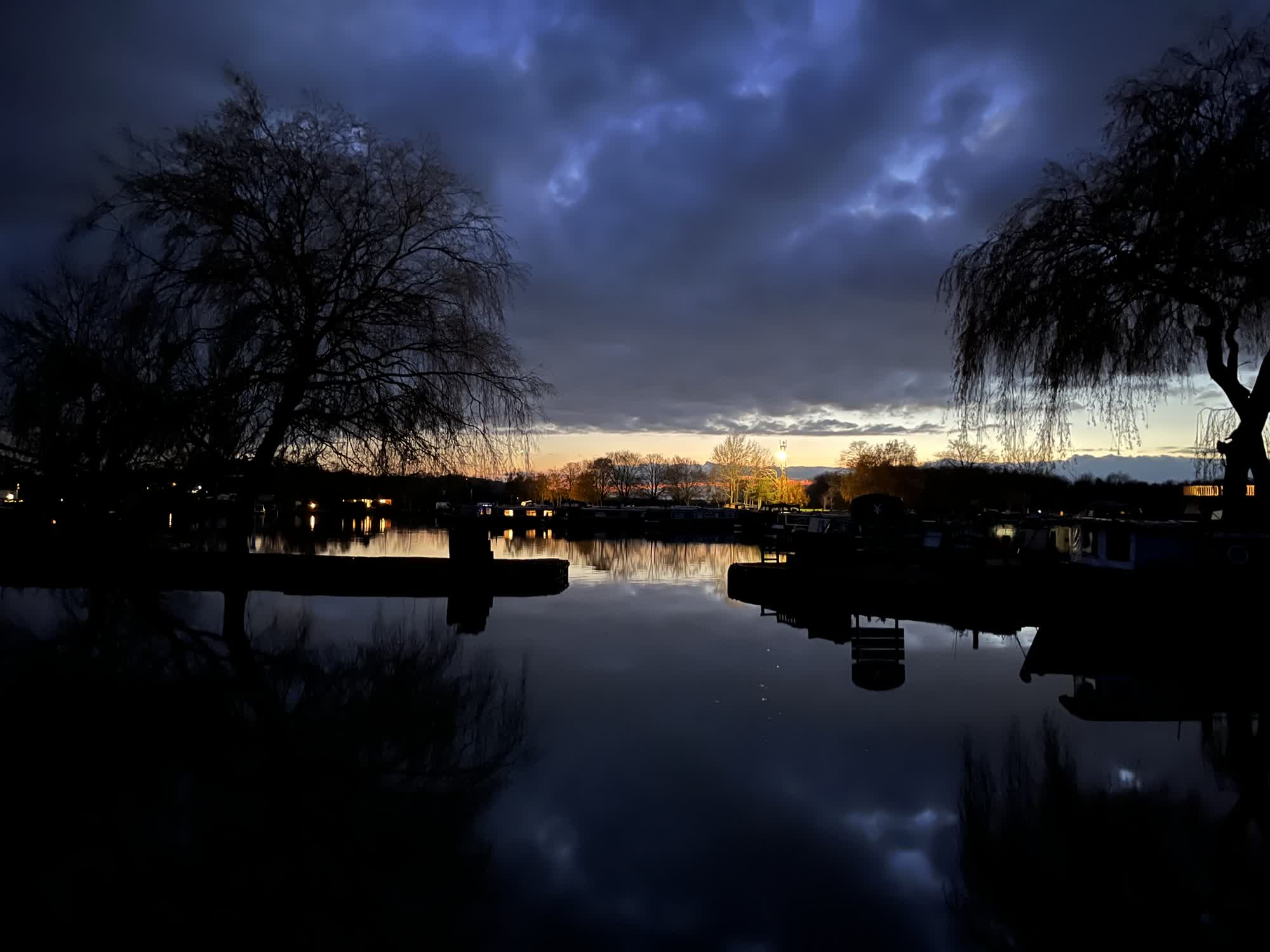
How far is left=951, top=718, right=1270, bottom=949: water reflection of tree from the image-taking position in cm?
436

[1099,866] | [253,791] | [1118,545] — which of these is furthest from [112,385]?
[1118,545]

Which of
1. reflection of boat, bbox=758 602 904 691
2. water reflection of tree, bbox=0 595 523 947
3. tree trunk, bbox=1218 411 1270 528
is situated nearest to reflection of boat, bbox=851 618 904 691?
reflection of boat, bbox=758 602 904 691

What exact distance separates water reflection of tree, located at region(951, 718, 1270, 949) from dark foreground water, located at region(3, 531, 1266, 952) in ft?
0.09

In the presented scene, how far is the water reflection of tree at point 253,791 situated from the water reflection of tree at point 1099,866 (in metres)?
3.12

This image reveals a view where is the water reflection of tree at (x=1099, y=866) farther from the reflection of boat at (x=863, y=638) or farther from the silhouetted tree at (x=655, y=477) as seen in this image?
the silhouetted tree at (x=655, y=477)

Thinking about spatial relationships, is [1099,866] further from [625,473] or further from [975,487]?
[625,473]

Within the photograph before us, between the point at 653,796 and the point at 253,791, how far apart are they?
3.10m

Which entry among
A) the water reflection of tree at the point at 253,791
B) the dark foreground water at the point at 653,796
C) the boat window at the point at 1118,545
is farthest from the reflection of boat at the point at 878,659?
the boat window at the point at 1118,545

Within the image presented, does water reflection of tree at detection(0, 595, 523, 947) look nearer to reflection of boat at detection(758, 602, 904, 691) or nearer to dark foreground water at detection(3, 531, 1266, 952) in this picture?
dark foreground water at detection(3, 531, 1266, 952)

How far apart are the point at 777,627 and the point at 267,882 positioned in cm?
1234

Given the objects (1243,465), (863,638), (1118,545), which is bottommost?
(863,638)

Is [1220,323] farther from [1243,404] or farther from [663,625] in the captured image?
[663,625]

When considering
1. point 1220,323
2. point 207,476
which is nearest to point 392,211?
point 207,476

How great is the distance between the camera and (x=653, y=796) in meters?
6.31
